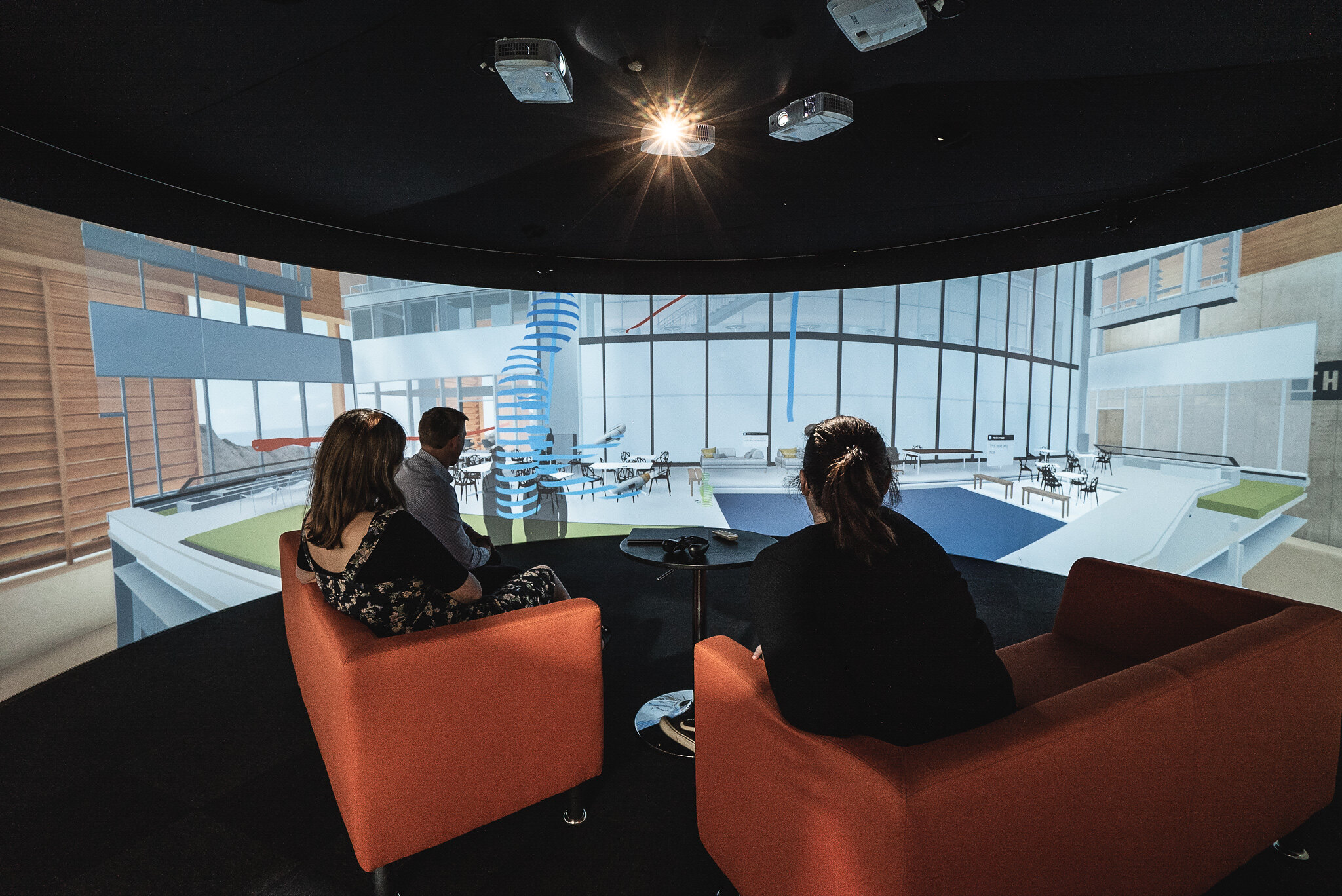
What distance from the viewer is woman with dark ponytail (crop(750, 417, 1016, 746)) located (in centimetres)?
120

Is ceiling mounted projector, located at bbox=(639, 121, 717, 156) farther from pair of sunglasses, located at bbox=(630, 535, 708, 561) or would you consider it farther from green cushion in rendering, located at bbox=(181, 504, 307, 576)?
green cushion in rendering, located at bbox=(181, 504, 307, 576)

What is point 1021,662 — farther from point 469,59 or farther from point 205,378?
point 205,378

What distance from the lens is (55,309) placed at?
3184 mm

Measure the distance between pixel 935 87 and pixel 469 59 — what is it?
77.0 inches

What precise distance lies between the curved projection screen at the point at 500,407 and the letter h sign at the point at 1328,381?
0.01 meters

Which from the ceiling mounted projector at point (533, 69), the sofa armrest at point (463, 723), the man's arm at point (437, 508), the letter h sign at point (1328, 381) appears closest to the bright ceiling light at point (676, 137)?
the ceiling mounted projector at point (533, 69)

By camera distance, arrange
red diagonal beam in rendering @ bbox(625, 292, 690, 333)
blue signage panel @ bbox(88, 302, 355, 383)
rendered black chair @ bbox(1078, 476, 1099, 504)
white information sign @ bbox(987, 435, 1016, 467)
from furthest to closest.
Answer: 1. red diagonal beam in rendering @ bbox(625, 292, 690, 333)
2. white information sign @ bbox(987, 435, 1016, 467)
3. rendered black chair @ bbox(1078, 476, 1099, 504)
4. blue signage panel @ bbox(88, 302, 355, 383)

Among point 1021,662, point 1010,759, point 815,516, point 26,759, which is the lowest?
point 26,759

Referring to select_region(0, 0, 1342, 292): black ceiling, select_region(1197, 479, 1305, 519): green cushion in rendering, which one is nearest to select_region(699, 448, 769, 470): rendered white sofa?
select_region(0, 0, 1342, 292): black ceiling

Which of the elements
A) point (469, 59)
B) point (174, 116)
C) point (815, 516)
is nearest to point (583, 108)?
point (469, 59)

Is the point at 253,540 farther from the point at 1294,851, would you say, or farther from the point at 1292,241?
the point at 1292,241

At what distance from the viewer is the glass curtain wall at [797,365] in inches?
369

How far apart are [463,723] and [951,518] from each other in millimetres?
6570

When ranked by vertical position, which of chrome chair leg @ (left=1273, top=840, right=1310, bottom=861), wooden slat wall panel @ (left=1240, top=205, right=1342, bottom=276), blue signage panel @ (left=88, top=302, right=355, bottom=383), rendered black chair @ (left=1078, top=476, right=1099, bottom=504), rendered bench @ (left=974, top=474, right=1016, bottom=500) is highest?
wooden slat wall panel @ (left=1240, top=205, right=1342, bottom=276)
